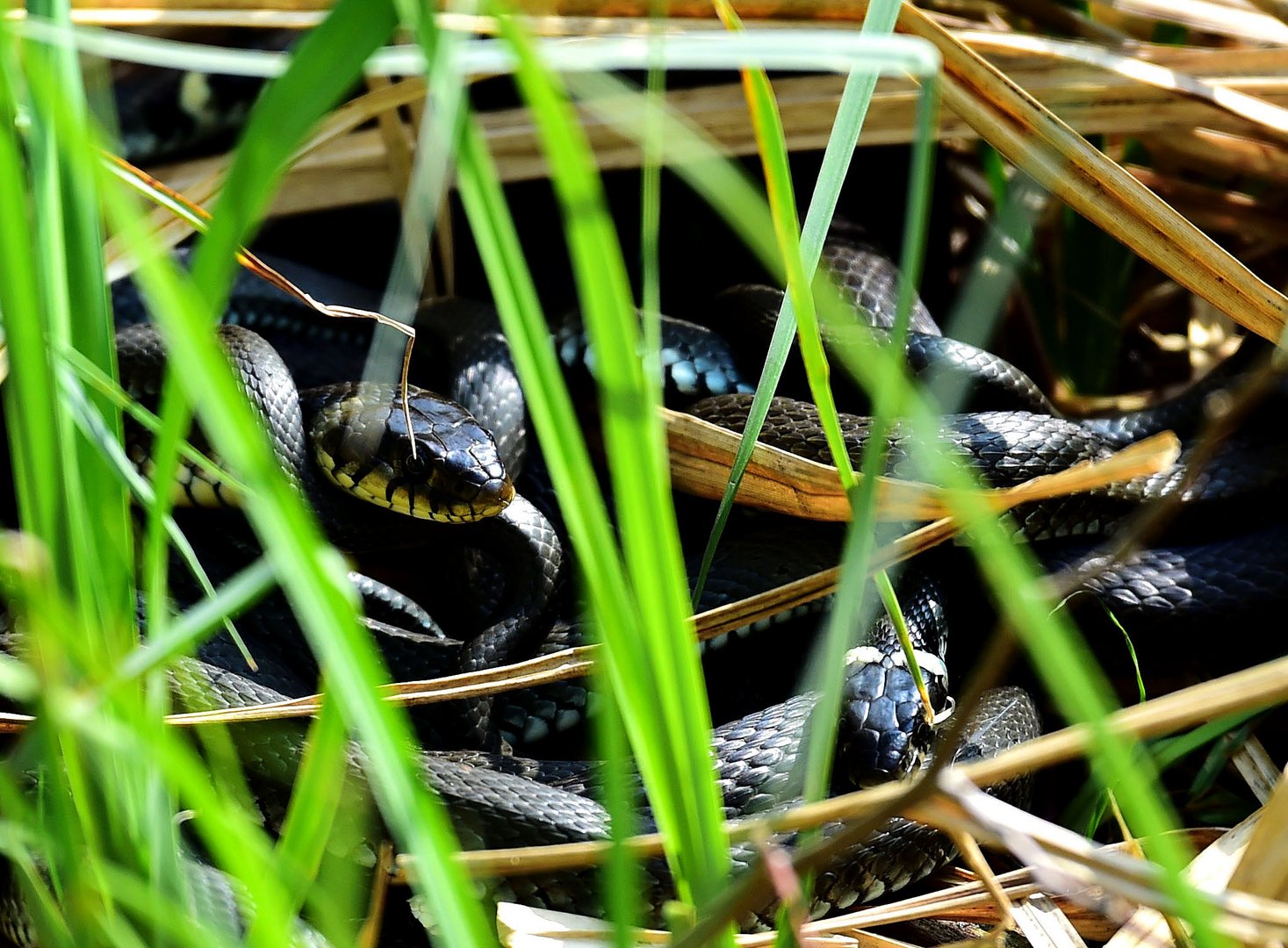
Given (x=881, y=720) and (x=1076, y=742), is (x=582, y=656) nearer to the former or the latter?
(x=881, y=720)

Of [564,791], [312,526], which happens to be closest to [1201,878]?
[564,791]

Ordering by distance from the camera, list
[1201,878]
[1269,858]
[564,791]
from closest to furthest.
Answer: [1269,858] < [1201,878] < [564,791]

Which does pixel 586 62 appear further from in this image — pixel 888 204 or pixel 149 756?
pixel 888 204

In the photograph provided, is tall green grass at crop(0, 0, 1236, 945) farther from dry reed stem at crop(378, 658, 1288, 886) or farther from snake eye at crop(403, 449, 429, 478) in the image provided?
snake eye at crop(403, 449, 429, 478)

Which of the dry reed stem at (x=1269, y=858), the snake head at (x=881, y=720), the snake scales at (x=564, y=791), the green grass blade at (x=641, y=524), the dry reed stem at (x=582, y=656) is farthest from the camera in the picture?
the snake head at (x=881, y=720)

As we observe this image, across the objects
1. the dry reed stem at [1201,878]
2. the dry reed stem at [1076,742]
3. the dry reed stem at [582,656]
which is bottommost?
the dry reed stem at [1201,878]

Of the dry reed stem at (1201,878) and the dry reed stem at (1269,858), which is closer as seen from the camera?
the dry reed stem at (1269,858)

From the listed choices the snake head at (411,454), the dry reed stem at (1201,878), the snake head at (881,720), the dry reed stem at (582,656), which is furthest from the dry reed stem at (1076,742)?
the snake head at (411,454)

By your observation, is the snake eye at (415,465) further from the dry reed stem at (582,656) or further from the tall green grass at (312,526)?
the tall green grass at (312,526)

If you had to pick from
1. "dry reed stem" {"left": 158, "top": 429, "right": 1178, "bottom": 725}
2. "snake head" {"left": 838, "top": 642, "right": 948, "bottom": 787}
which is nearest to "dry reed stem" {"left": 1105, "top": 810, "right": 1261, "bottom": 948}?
"snake head" {"left": 838, "top": 642, "right": 948, "bottom": 787}
